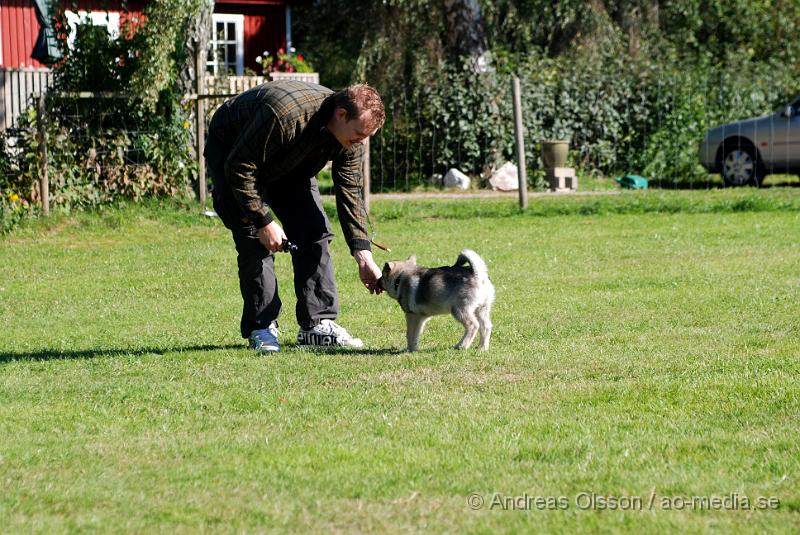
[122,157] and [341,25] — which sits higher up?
[341,25]

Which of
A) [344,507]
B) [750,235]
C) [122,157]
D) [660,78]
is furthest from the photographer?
[660,78]

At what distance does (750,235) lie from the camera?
42.4 feet

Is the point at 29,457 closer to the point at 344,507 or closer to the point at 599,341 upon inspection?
the point at 344,507

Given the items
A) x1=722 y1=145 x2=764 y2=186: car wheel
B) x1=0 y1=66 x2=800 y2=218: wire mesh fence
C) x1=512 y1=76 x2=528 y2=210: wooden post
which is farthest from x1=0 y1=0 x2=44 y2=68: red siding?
x1=722 y1=145 x2=764 y2=186: car wheel

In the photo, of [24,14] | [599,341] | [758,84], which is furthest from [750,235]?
[24,14]

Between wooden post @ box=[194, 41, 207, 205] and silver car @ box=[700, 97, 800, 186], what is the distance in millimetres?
8962

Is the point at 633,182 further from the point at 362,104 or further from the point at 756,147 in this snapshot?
the point at 362,104

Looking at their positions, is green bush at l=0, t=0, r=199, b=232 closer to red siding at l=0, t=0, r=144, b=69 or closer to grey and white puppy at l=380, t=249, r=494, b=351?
grey and white puppy at l=380, t=249, r=494, b=351

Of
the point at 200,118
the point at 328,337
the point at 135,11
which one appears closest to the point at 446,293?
the point at 328,337

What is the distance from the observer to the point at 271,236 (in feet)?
21.4

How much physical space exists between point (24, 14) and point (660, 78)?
1415 cm

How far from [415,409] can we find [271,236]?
60.8 inches

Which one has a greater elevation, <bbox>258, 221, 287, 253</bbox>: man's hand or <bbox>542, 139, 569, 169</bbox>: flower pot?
<bbox>542, 139, 569, 169</bbox>: flower pot

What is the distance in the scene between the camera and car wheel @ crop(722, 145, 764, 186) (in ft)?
63.6
